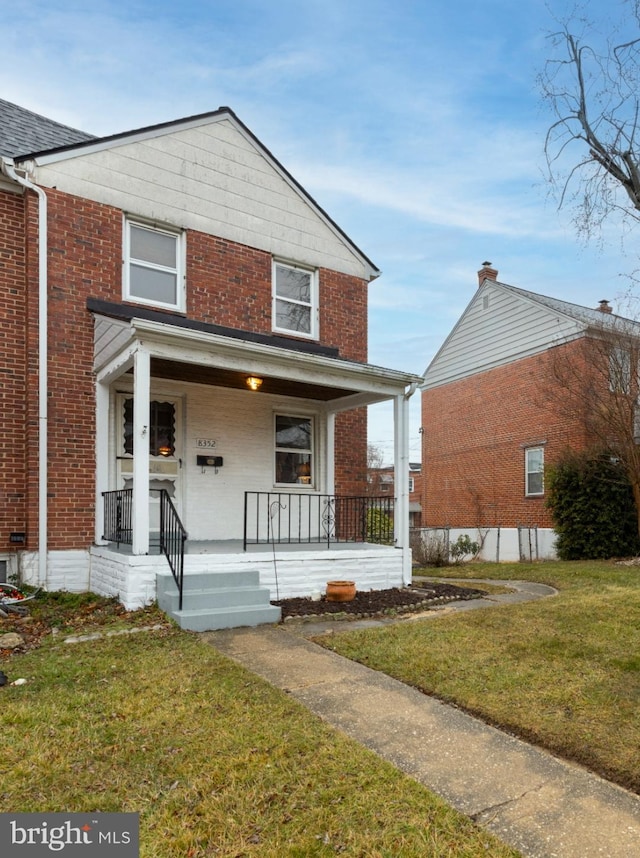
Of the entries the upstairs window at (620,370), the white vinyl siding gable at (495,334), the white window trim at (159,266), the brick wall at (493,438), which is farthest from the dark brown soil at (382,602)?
the white vinyl siding gable at (495,334)

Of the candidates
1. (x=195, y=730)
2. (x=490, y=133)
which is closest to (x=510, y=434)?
(x=490, y=133)

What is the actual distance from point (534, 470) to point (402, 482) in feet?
29.5

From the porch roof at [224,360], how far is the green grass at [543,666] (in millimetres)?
3557

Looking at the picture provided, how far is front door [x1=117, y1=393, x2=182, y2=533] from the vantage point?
8562 millimetres

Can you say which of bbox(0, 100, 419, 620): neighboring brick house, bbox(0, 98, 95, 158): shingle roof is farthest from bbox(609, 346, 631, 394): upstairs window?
bbox(0, 98, 95, 158): shingle roof

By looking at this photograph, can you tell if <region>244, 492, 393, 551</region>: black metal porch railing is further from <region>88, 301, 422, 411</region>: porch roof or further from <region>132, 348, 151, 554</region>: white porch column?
<region>132, 348, 151, 554</region>: white porch column

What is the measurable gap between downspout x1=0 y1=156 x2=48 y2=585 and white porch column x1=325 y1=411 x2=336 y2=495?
4.58 metres

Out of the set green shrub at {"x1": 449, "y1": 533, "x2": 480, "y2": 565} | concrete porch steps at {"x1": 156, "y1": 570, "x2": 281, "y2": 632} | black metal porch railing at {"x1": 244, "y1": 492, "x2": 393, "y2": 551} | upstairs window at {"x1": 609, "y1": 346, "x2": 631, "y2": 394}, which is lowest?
green shrub at {"x1": 449, "y1": 533, "x2": 480, "y2": 565}

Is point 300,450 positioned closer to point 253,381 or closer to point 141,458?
point 253,381

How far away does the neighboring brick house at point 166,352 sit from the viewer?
7742mm

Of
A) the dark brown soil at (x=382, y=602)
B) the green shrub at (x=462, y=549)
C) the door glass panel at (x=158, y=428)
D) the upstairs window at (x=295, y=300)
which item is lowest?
the green shrub at (x=462, y=549)

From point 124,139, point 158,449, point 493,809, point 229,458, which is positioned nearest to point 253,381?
point 229,458

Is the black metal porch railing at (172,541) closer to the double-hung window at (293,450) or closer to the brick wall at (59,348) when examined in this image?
the brick wall at (59,348)

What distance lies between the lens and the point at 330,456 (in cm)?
1045
